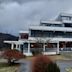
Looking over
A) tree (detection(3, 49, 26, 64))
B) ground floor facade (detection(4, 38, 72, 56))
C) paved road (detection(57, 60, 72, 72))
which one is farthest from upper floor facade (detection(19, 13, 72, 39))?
tree (detection(3, 49, 26, 64))

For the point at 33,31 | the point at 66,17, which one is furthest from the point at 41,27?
the point at 66,17

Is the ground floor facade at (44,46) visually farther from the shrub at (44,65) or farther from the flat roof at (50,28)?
the shrub at (44,65)

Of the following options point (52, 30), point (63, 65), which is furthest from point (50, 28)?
point (63, 65)

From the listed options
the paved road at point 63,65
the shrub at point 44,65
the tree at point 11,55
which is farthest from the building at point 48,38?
the shrub at point 44,65

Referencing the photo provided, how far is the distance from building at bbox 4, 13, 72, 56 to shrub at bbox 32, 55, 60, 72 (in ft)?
114

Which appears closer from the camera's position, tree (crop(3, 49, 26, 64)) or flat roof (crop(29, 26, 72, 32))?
tree (crop(3, 49, 26, 64))

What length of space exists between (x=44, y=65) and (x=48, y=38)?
4052 centimetres

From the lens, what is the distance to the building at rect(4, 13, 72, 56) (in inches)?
2117

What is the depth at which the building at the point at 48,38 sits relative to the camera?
53.8 meters

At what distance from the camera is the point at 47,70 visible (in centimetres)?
1516

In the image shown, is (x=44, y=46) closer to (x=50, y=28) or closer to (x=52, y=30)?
(x=52, y=30)

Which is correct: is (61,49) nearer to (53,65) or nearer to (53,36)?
(53,36)

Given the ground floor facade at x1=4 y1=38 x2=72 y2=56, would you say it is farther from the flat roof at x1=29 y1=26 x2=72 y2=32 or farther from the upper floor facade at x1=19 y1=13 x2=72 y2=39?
the flat roof at x1=29 y1=26 x2=72 y2=32

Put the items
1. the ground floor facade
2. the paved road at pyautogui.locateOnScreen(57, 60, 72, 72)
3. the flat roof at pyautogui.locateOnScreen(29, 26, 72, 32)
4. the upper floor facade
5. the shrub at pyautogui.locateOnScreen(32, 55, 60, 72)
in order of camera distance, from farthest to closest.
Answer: the upper floor facade < the flat roof at pyautogui.locateOnScreen(29, 26, 72, 32) < the ground floor facade < the paved road at pyautogui.locateOnScreen(57, 60, 72, 72) < the shrub at pyautogui.locateOnScreen(32, 55, 60, 72)
